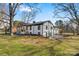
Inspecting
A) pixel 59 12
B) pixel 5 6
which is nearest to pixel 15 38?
pixel 5 6

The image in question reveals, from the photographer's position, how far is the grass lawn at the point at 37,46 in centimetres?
198

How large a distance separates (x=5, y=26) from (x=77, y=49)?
0.58 meters

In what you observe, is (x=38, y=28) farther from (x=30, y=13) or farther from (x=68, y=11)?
(x=68, y=11)

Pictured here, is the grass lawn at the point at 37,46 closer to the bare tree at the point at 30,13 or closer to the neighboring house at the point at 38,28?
the neighboring house at the point at 38,28

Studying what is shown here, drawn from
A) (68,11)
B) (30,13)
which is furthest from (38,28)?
(68,11)

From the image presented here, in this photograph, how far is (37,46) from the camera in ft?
6.54

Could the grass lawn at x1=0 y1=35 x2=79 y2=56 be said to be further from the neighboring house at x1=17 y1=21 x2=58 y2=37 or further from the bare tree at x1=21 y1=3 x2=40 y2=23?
the bare tree at x1=21 y1=3 x2=40 y2=23

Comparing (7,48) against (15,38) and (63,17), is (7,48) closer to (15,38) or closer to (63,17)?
(15,38)

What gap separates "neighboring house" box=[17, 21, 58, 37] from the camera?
78.5 inches

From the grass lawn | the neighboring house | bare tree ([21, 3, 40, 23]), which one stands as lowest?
the grass lawn

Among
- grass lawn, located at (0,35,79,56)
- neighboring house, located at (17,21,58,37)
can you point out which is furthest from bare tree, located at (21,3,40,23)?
grass lawn, located at (0,35,79,56)

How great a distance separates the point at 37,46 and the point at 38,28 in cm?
14

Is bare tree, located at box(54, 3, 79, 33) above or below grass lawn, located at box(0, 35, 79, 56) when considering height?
above

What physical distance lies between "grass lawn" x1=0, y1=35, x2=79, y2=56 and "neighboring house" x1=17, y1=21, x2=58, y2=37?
0.13 ft
